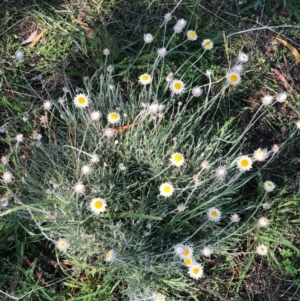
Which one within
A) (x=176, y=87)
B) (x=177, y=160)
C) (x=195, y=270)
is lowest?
(x=195, y=270)

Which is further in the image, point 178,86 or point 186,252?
point 178,86

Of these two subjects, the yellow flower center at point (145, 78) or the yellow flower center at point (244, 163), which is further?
the yellow flower center at point (145, 78)

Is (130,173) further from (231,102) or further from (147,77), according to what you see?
(231,102)

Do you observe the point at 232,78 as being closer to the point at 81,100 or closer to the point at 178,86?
the point at 178,86

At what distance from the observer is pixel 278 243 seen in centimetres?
185

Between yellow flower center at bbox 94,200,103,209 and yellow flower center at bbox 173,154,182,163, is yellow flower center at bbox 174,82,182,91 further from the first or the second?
yellow flower center at bbox 94,200,103,209

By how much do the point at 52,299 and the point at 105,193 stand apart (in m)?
0.42

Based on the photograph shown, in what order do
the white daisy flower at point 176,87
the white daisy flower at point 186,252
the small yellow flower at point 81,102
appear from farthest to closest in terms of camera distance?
1. the white daisy flower at point 176,87
2. the small yellow flower at point 81,102
3. the white daisy flower at point 186,252

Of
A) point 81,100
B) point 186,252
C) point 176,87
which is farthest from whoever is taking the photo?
point 176,87

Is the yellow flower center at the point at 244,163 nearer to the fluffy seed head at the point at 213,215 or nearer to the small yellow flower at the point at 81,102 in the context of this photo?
the fluffy seed head at the point at 213,215

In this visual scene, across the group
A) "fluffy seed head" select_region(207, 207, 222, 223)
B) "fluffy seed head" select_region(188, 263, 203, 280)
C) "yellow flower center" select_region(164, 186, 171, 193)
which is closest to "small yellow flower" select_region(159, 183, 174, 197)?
"yellow flower center" select_region(164, 186, 171, 193)

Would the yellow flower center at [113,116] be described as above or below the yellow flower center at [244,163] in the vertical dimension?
above

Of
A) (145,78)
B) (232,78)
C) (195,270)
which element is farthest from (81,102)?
(195,270)

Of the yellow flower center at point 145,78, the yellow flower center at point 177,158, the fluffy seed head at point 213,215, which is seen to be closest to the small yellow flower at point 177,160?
the yellow flower center at point 177,158
